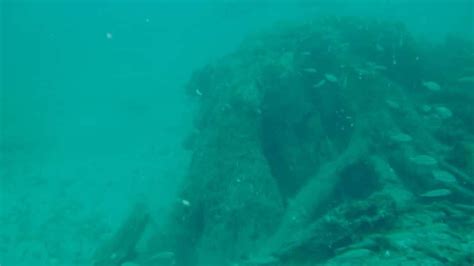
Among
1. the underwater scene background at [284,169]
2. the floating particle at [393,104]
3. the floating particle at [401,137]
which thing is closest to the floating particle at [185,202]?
the underwater scene background at [284,169]

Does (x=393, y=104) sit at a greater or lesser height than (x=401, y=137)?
greater

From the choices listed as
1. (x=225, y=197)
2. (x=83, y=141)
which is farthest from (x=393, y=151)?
(x=83, y=141)

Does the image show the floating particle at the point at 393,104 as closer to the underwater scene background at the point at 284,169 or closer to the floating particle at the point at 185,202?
the underwater scene background at the point at 284,169

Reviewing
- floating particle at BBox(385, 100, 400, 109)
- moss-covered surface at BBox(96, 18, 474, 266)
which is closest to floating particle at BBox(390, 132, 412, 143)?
moss-covered surface at BBox(96, 18, 474, 266)

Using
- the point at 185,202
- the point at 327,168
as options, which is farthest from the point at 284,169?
the point at 185,202

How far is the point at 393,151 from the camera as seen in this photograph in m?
11.6

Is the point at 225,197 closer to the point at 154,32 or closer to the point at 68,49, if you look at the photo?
the point at 68,49

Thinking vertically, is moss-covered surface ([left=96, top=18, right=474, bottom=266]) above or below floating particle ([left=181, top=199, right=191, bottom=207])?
above

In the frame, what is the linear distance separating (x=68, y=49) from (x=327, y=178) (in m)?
107

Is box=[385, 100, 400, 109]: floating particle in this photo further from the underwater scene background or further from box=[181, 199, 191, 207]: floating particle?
box=[181, 199, 191, 207]: floating particle

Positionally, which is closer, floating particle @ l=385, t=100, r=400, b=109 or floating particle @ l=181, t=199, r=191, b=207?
floating particle @ l=181, t=199, r=191, b=207

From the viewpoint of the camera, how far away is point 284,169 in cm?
1363

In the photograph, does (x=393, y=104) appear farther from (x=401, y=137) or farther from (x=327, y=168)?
(x=327, y=168)

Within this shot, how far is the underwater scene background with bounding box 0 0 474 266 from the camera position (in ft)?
25.1
